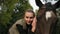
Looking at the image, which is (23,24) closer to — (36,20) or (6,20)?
(36,20)

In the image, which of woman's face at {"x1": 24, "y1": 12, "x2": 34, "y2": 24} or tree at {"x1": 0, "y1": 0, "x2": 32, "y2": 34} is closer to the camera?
woman's face at {"x1": 24, "y1": 12, "x2": 34, "y2": 24}

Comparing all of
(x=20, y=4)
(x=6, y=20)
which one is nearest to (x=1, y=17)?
(x=6, y=20)

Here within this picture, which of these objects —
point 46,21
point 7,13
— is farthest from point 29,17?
point 7,13

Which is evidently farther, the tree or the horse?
the tree

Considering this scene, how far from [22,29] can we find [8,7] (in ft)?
26.0

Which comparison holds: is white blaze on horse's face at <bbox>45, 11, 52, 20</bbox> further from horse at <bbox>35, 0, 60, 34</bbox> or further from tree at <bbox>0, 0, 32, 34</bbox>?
tree at <bbox>0, 0, 32, 34</bbox>

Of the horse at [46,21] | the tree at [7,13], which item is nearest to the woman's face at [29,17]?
the horse at [46,21]

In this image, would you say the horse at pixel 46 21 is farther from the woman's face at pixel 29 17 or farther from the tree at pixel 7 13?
the tree at pixel 7 13

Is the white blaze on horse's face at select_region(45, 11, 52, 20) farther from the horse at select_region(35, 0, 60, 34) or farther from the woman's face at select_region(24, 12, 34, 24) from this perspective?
the woman's face at select_region(24, 12, 34, 24)

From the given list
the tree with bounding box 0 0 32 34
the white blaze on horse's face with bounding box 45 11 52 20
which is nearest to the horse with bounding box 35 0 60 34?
the white blaze on horse's face with bounding box 45 11 52 20

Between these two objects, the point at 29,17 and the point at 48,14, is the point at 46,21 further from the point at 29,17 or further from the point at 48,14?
the point at 29,17

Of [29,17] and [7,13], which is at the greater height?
[29,17]

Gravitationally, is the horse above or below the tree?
above

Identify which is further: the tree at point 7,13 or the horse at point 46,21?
the tree at point 7,13
